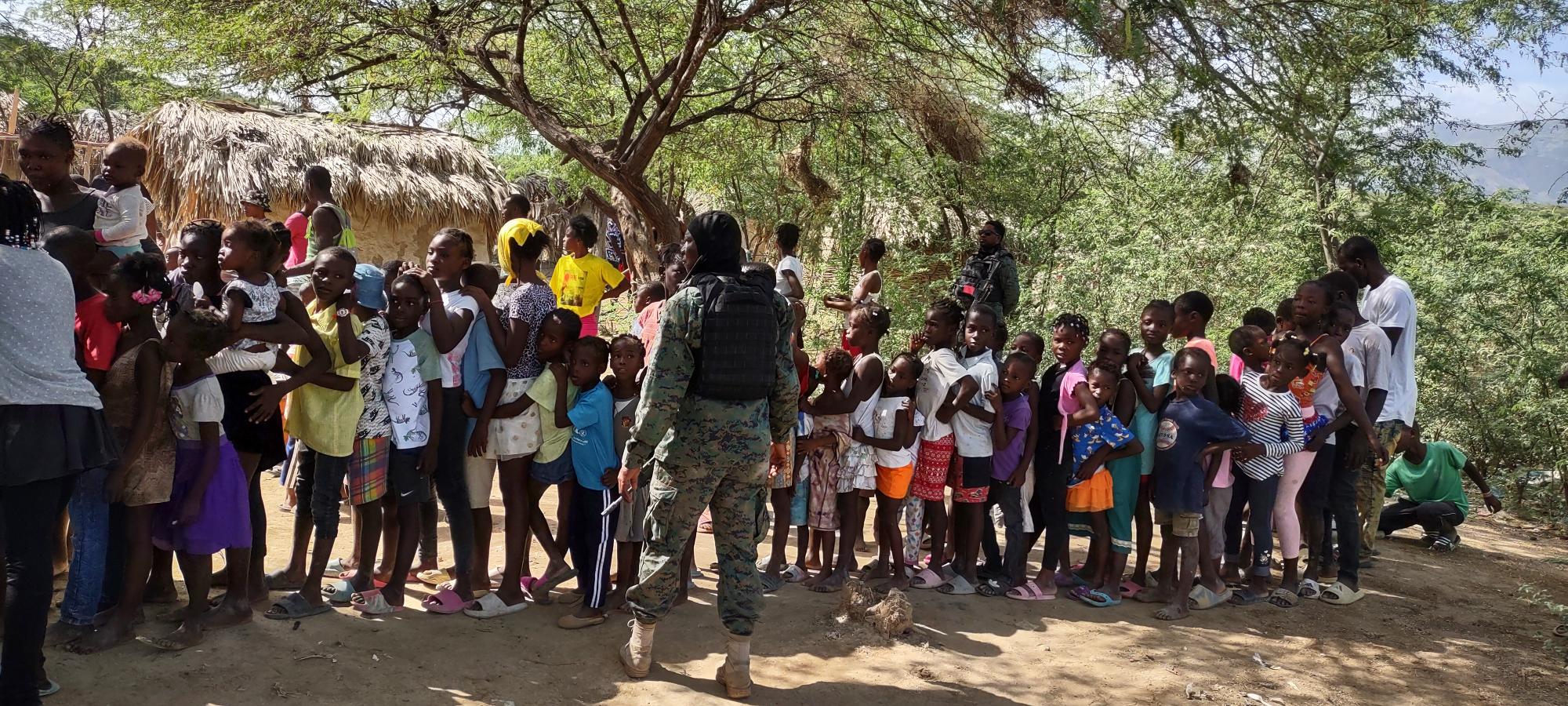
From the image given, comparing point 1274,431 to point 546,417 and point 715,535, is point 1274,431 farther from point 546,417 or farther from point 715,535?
point 546,417

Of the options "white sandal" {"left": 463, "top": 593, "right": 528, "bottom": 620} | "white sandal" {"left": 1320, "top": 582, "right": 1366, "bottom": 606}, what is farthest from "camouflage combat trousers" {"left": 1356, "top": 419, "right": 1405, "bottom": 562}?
"white sandal" {"left": 463, "top": 593, "right": 528, "bottom": 620}

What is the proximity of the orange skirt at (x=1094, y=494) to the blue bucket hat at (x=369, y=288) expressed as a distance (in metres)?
3.34

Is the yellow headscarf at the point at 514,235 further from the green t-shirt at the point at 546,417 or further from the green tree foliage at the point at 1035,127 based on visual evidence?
the green tree foliage at the point at 1035,127

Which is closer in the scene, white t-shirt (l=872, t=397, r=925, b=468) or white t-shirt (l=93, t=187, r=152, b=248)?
white t-shirt (l=93, t=187, r=152, b=248)

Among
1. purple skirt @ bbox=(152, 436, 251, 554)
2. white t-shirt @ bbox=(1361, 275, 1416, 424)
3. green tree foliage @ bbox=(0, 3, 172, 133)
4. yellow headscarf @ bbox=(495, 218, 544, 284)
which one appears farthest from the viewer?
green tree foliage @ bbox=(0, 3, 172, 133)

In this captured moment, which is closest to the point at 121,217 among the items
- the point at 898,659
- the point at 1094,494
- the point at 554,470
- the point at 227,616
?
the point at 227,616

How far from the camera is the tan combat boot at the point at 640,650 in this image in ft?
12.3

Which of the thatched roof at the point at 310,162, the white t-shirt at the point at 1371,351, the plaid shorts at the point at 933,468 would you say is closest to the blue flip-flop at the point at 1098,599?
the plaid shorts at the point at 933,468

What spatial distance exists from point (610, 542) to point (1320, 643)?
10.8ft

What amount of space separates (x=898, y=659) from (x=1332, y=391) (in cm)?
281

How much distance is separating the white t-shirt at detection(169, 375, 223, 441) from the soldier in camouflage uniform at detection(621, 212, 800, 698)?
1455mm

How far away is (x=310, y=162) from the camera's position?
10969 mm

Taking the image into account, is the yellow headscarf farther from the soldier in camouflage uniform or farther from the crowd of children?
the soldier in camouflage uniform

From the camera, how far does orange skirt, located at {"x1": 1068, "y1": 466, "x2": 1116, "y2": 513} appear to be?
16.3ft
